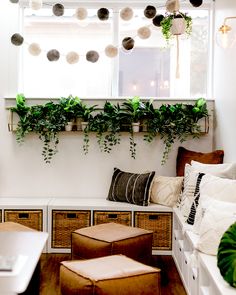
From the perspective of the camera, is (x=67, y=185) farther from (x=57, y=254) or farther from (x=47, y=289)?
(x=47, y=289)

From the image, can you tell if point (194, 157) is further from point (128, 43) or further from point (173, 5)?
point (173, 5)

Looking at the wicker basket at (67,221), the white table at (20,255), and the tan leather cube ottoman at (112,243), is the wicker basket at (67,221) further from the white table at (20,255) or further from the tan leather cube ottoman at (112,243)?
the white table at (20,255)

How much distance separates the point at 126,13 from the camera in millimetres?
5070

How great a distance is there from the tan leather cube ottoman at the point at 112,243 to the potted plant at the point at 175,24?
1943mm

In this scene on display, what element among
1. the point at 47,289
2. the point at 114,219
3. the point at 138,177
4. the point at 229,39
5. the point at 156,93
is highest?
the point at 229,39

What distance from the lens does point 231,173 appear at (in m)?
4.25

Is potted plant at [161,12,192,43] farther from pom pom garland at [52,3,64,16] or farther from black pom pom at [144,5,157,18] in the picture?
pom pom garland at [52,3,64,16]

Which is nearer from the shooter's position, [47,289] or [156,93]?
[47,289]

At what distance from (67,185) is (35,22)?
1.80 meters

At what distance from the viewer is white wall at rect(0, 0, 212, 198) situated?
5.28m

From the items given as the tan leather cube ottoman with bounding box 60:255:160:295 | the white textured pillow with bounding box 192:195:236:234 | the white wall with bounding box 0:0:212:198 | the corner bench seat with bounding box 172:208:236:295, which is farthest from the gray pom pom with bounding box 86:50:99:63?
the tan leather cube ottoman with bounding box 60:255:160:295

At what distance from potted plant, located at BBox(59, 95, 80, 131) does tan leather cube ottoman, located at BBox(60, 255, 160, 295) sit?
208cm

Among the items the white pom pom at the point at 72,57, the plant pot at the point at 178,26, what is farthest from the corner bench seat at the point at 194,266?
the white pom pom at the point at 72,57

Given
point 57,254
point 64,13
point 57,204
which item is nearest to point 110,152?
point 57,204
